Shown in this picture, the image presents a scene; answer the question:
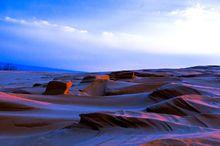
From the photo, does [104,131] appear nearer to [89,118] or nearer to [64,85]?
[89,118]

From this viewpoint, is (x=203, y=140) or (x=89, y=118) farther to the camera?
(x=89, y=118)

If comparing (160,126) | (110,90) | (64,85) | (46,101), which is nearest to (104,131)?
(160,126)

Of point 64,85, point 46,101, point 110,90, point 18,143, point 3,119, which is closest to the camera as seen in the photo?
point 18,143

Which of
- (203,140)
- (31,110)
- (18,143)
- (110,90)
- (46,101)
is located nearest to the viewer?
(203,140)

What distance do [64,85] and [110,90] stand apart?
417mm

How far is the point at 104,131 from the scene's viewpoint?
1.40 m

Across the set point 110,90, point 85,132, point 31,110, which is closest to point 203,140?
point 85,132

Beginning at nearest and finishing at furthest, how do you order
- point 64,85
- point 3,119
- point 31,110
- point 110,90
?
1. point 3,119
2. point 31,110
3. point 64,85
4. point 110,90

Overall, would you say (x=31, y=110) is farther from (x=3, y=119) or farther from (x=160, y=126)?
(x=160, y=126)

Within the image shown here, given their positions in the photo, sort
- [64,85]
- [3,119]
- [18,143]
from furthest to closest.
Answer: [64,85], [3,119], [18,143]

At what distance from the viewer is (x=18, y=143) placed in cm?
140

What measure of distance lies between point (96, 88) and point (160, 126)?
1778mm

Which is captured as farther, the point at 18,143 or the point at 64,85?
the point at 64,85

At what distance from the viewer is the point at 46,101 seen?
2400mm
